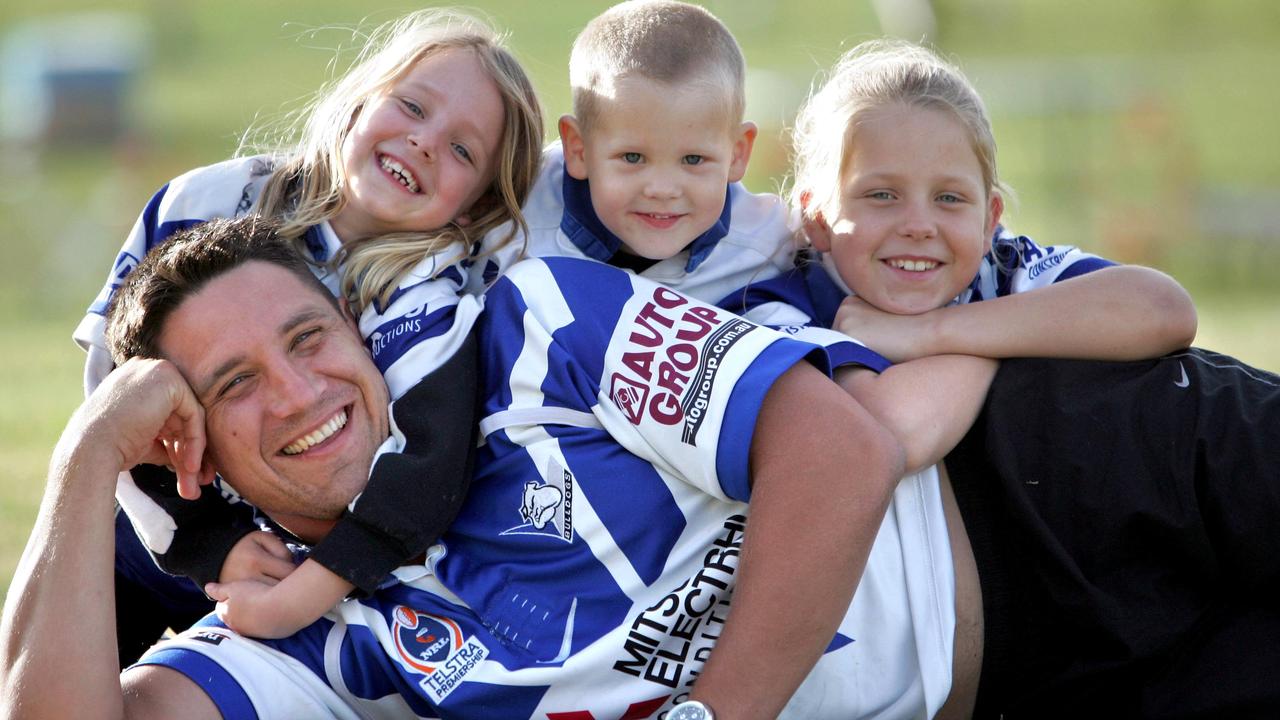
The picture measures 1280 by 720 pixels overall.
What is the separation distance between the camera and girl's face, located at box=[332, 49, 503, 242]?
136 inches

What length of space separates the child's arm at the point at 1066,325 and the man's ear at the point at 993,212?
0.28 metres

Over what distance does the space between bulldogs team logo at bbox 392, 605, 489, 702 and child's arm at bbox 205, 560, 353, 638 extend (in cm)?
16

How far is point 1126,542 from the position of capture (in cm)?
296

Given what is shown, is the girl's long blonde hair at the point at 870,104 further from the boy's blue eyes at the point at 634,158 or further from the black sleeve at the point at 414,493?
the black sleeve at the point at 414,493

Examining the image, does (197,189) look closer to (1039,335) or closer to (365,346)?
(365,346)

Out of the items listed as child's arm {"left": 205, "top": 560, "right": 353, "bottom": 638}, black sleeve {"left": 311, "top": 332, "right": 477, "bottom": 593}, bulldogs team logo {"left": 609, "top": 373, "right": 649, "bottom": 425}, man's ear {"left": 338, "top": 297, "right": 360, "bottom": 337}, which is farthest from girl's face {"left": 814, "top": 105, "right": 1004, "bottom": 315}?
child's arm {"left": 205, "top": 560, "right": 353, "bottom": 638}

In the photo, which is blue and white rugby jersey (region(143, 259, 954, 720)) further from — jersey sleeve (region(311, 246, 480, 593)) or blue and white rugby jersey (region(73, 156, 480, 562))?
blue and white rugby jersey (region(73, 156, 480, 562))

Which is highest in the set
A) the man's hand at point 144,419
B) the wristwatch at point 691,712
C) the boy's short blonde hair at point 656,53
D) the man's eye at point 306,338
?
the boy's short blonde hair at point 656,53

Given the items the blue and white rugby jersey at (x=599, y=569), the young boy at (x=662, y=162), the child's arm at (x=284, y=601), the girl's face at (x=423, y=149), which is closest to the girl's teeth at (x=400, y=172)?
the girl's face at (x=423, y=149)

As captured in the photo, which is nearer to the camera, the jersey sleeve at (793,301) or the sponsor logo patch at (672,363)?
the sponsor logo patch at (672,363)

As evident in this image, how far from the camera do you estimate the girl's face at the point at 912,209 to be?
323 centimetres

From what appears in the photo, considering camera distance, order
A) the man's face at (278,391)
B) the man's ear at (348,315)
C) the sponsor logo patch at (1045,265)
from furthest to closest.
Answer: the sponsor logo patch at (1045,265) → the man's ear at (348,315) → the man's face at (278,391)

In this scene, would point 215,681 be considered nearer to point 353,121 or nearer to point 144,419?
point 144,419

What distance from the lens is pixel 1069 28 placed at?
29.5 meters
